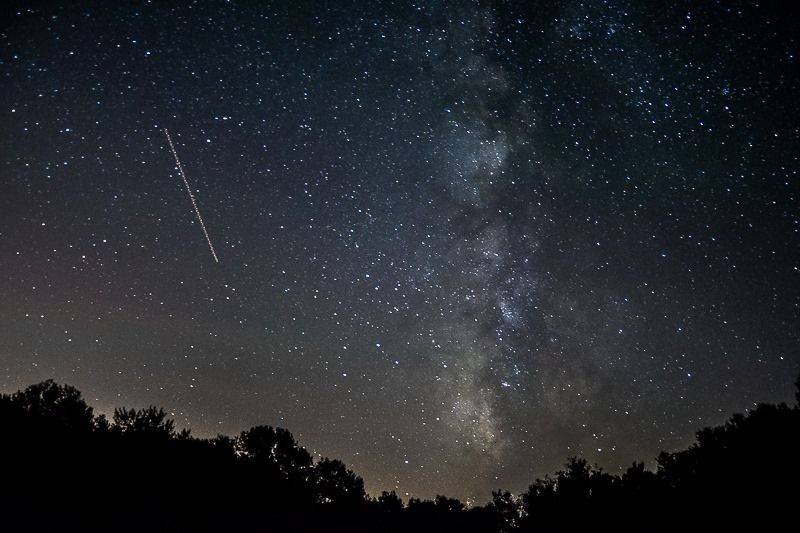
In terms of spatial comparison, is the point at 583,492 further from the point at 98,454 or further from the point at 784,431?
the point at 98,454

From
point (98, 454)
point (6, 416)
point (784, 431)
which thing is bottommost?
point (784, 431)

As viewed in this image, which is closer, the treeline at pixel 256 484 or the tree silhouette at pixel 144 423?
the treeline at pixel 256 484

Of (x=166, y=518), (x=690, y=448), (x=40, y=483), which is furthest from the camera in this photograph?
(x=690, y=448)

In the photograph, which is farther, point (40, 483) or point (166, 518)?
point (40, 483)

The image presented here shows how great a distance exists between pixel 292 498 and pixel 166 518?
26994mm

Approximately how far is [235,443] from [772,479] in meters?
34.5

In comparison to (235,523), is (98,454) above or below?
above

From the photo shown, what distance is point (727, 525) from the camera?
65.1 feet

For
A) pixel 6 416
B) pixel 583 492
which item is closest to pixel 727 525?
pixel 583 492

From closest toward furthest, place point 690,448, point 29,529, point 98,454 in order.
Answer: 1. point 29,529
2. point 98,454
3. point 690,448

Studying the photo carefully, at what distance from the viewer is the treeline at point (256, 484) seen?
33.7 feet

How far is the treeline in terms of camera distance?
33.7 ft

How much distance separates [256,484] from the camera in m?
30.3

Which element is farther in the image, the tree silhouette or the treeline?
the tree silhouette
